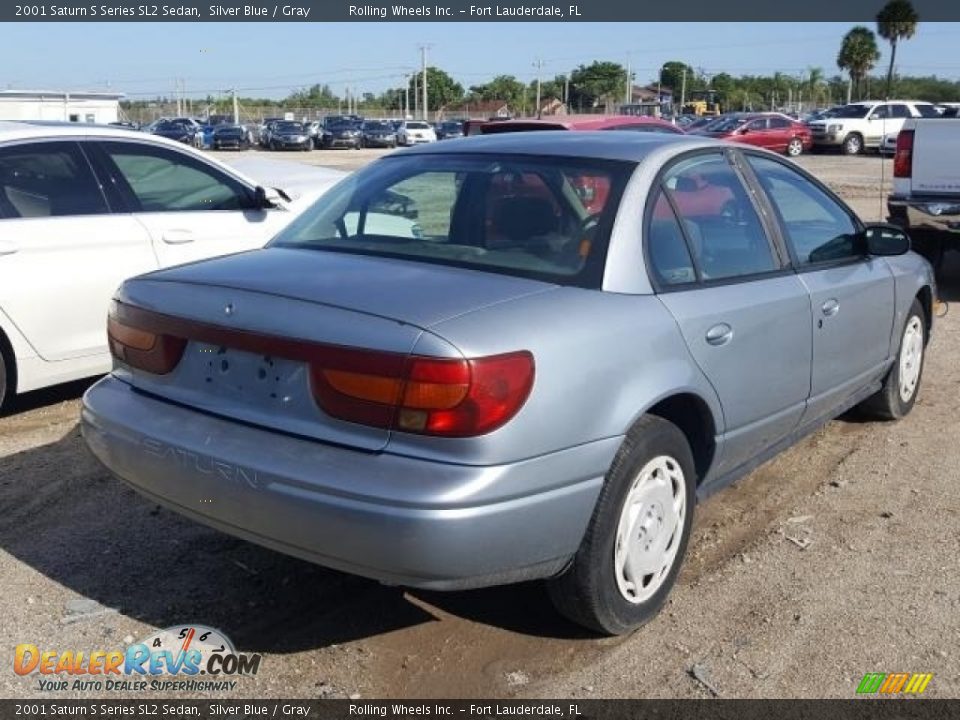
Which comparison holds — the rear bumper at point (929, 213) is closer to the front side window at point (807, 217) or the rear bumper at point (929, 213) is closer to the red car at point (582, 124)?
the red car at point (582, 124)

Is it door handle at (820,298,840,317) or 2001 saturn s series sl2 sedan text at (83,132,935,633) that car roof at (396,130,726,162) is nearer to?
2001 saturn s series sl2 sedan text at (83,132,935,633)

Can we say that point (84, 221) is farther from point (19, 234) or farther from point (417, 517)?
point (417, 517)

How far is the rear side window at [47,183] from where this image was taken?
5.54m

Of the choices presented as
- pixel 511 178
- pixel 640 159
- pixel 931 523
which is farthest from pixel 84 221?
pixel 931 523

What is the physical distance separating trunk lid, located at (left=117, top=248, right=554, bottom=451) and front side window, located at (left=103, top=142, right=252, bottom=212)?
115 inches

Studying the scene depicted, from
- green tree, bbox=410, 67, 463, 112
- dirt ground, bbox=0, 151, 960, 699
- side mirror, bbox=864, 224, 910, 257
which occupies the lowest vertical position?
dirt ground, bbox=0, 151, 960, 699

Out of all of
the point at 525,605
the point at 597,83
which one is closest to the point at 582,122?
the point at 525,605

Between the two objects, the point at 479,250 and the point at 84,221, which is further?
the point at 84,221

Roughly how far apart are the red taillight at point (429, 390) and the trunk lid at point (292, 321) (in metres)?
0.04

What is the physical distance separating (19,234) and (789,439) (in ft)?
13.2

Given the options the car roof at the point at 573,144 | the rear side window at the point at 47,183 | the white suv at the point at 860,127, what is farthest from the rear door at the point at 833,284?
the white suv at the point at 860,127

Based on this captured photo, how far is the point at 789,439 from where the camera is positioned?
14.3 ft

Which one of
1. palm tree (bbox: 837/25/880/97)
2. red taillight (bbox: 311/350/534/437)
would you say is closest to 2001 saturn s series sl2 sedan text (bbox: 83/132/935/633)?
red taillight (bbox: 311/350/534/437)

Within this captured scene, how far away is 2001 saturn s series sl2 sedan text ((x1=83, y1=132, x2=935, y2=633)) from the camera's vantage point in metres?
2.78
